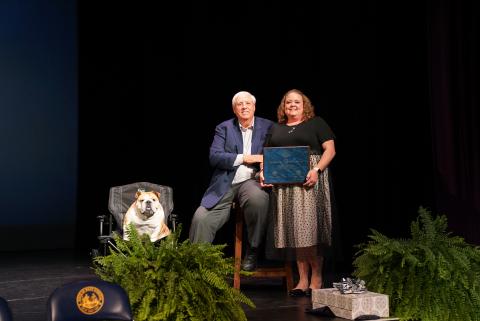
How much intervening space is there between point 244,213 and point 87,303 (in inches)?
97.4

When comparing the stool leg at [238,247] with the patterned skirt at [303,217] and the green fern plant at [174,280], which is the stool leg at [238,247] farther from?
the green fern plant at [174,280]

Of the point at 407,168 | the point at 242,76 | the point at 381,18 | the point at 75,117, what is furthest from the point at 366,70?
the point at 75,117

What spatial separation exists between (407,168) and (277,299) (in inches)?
72.8

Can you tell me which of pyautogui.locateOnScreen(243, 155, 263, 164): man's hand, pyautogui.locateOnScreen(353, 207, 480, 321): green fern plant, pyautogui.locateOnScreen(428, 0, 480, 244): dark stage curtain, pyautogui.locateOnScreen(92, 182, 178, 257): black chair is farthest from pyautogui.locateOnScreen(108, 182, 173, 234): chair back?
pyautogui.locateOnScreen(353, 207, 480, 321): green fern plant

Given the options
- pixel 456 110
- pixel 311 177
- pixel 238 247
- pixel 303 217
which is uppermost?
pixel 456 110

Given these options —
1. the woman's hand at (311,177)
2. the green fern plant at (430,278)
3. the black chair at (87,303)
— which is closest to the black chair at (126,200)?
the woman's hand at (311,177)

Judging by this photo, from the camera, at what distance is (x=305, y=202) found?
4727 mm

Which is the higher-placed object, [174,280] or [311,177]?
[311,177]

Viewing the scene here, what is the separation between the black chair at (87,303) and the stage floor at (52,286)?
1.54 m

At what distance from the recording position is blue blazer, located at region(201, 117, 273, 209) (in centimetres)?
498

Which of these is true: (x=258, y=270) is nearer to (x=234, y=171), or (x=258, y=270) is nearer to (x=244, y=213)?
(x=244, y=213)

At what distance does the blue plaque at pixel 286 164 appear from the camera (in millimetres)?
4633

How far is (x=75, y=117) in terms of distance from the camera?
8.27m

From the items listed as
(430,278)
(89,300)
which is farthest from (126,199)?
(89,300)
